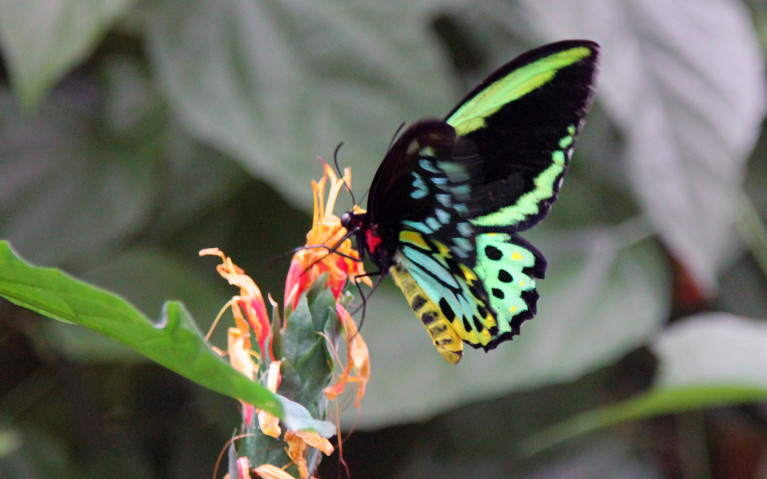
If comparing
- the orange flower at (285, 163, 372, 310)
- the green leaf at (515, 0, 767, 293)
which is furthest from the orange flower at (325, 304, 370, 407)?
the green leaf at (515, 0, 767, 293)

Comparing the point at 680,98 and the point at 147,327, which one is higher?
the point at 147,327

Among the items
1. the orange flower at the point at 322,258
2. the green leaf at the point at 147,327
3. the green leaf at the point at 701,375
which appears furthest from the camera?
the green leaf at the point at 701,375

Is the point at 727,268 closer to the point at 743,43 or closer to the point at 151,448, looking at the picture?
the point at 743,43

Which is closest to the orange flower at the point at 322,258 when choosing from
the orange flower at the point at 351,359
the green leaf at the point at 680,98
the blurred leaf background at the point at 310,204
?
the orange flower at the point at 351,359

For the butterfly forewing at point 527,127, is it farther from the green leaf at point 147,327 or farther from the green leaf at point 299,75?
the green leaf at point 299,75

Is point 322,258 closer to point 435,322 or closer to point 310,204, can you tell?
point 435,322

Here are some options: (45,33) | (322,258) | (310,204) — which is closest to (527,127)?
(322,258)

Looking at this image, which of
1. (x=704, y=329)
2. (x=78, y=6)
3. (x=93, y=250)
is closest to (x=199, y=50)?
(x=78, y=6)
